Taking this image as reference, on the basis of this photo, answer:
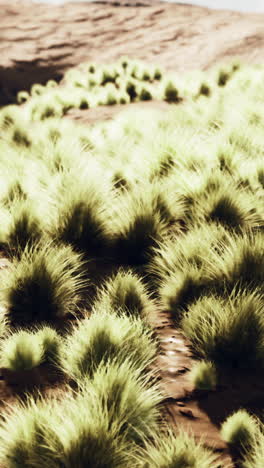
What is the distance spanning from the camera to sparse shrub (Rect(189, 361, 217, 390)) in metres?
2.00

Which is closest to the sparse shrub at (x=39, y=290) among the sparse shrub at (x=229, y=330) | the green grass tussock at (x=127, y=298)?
the green grass tussock at (x=127, y=298)

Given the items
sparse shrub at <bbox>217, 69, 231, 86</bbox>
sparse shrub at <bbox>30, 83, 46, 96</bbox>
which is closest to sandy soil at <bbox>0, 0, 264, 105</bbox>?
sparse shrub at <bbox>30, 83, 46, 96</bbox>

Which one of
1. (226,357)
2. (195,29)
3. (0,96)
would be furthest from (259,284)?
(195,29)

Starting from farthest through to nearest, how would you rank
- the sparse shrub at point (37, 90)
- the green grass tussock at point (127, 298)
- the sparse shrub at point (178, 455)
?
1. the sparse shrub at point (37, 90)
2. the green grass tussock at point (127, 298)
3. the sparse shrub at point (178, 455)

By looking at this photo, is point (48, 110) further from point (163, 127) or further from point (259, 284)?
point (259, 284)

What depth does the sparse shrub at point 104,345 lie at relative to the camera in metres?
1.93

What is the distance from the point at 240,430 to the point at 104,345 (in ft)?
1.99

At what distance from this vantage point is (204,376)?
2006 millimetres

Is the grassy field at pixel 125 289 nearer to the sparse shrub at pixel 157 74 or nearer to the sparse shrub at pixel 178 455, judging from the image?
the sparse shrub at pixel 178 455

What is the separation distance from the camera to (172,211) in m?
3.25

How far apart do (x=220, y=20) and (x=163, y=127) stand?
9.37 meters

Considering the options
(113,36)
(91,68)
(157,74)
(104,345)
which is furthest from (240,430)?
(113,36)

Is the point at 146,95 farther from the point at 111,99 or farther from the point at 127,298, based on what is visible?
the point at 127,298

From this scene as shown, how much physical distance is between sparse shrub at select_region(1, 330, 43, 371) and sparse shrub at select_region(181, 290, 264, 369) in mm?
708
